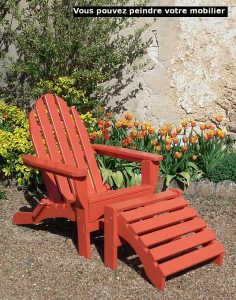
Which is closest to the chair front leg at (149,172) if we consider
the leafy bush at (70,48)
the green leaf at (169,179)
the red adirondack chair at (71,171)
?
the red adirondack chair at (71,171)

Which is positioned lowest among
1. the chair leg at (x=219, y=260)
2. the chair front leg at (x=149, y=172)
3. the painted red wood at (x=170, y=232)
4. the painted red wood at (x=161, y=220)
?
the chair leg at (x=219, y=260)

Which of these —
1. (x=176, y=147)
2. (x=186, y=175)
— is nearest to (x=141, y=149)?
(x=176, y=147)

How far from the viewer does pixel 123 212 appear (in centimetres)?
307

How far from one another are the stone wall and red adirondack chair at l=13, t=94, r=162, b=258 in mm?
1545

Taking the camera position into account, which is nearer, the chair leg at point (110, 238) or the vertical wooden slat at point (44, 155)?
the chair leg at point (110, 238)

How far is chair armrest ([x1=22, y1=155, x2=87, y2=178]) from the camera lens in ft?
9.95

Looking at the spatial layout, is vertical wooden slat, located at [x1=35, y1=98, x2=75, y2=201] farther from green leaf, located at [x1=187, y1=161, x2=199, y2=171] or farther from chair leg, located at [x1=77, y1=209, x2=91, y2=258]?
green leaf, located at [x1=187, y1=161, x2=199, y2=171]

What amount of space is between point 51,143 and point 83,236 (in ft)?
2.88

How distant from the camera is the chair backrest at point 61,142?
3686 millimetres

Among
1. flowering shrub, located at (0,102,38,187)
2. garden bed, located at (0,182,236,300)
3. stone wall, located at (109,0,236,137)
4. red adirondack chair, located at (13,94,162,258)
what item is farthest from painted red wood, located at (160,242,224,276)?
stone wall, located at (109,0,236,137)

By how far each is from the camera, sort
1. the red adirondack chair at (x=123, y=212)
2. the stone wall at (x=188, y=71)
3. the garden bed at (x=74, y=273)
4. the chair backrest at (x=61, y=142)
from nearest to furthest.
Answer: the garden bed at (x=74, y=273), the red adirondack chair at (x=123, y=212), the chair backrest at (x=61, y=142), the stone wall at (x=188, y=71)

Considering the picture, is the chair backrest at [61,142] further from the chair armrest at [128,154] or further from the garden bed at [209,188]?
the garden bed at [209,188]

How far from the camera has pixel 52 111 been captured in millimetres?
3928

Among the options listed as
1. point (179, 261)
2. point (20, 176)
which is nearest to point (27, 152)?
point (20, 176)
